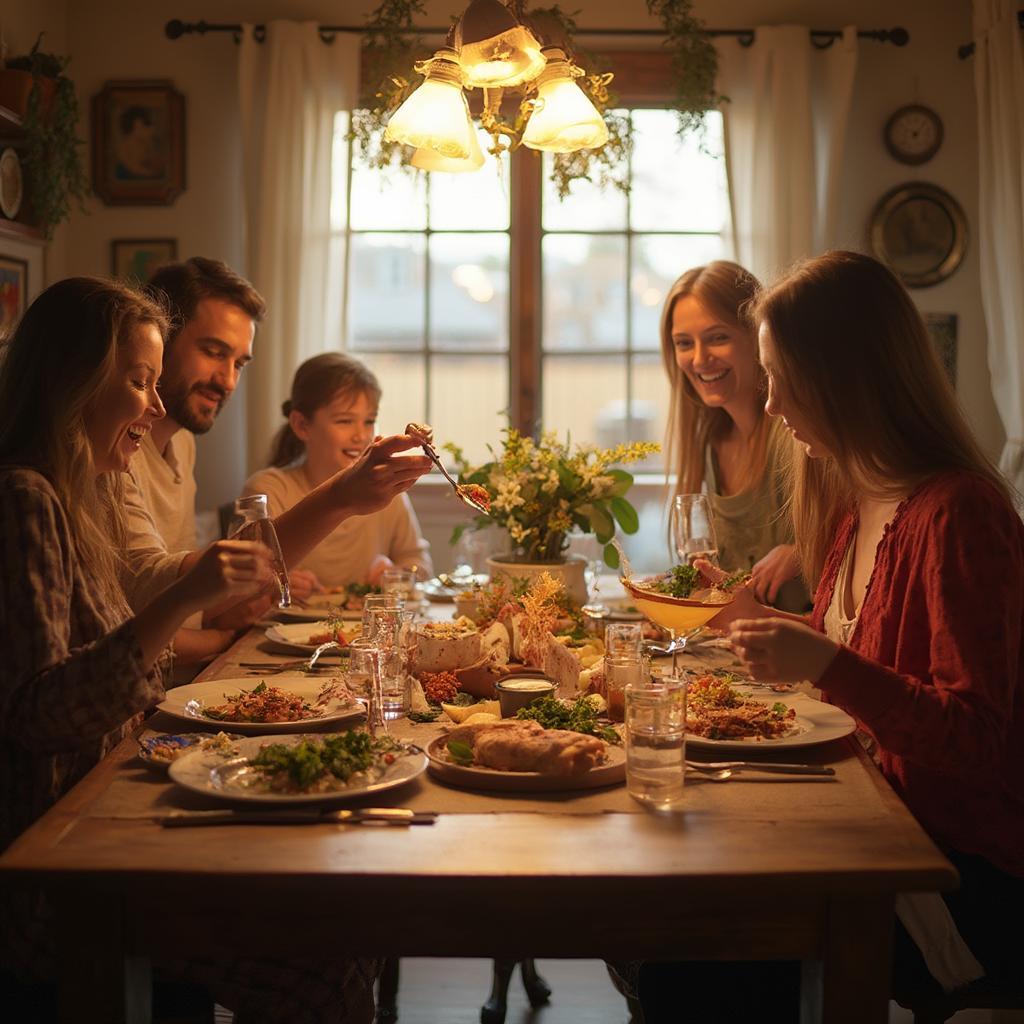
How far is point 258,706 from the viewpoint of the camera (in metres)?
1.69

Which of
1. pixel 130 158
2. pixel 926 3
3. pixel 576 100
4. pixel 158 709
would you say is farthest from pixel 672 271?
pixel 158 709

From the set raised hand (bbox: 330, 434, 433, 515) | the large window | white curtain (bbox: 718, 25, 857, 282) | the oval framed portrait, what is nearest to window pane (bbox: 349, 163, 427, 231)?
the large window

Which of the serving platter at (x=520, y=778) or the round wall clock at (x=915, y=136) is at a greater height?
the round wall clock at (x=915, y=136)

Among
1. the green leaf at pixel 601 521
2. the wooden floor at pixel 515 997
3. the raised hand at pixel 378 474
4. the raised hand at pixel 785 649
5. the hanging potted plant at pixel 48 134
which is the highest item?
the hanging potted plant at pixel 48 134

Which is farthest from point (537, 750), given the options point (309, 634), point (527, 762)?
point (309, 634)

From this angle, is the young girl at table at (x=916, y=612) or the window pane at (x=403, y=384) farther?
the window pane at (x=403, y=384)

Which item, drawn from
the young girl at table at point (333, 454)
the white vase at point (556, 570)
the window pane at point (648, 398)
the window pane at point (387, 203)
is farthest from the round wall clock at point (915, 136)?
the white vase at point (556, 570)

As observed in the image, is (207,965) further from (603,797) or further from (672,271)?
(672,271)

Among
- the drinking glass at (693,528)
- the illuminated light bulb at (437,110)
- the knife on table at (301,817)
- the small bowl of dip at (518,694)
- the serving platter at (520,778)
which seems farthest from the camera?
the illuminated light bulb at (437,110)

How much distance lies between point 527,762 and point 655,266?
3.65m

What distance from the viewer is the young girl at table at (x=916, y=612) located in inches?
58.6

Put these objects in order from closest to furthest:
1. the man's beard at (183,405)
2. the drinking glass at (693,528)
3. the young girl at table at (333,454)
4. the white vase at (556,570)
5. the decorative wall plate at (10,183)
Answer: the drinking glass at (693,528), the white vase at (556,570), the man's beard at (183,405), the young girl at table at (333,454), the decorative wall plate at (10,183)

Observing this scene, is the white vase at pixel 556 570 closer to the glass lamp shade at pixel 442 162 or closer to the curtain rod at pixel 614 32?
the glass lamp shade at pixel 442 162

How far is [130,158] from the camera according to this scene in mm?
4562
